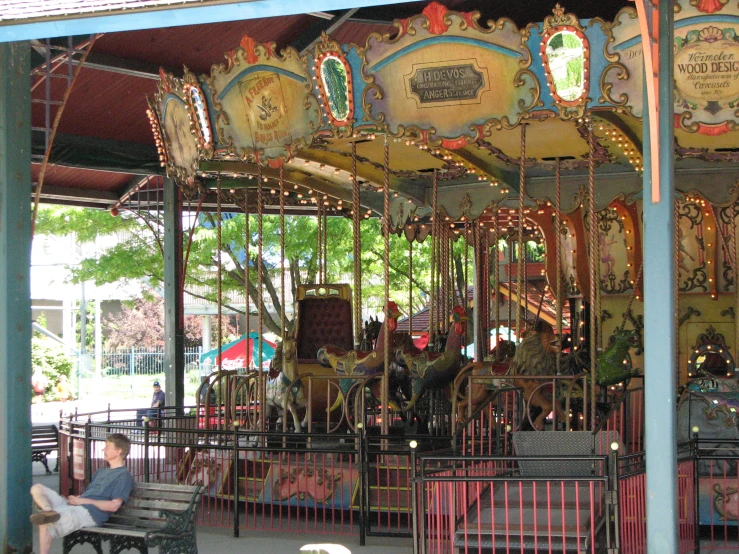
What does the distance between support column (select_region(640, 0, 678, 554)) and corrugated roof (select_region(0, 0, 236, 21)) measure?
2.90 metres

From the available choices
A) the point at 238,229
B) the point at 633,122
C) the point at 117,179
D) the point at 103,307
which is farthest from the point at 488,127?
the point at 103,307

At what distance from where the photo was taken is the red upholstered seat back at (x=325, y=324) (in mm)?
12883

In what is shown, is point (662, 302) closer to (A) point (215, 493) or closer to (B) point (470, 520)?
(B) point (470, 520)

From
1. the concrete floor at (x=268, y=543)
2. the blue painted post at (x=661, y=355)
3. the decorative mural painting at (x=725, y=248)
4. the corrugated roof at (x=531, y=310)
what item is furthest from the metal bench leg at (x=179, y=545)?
the corrugated roof at (x=531, y=310)

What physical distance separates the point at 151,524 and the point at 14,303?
2.04m

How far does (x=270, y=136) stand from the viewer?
10.3 m

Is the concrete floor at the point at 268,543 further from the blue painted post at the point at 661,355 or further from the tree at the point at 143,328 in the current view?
the tree at the point at 143,328

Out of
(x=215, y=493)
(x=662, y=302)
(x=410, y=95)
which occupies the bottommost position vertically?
(x=215, y=493)

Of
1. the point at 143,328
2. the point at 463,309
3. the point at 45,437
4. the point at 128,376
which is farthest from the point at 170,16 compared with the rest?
the point at 143,328

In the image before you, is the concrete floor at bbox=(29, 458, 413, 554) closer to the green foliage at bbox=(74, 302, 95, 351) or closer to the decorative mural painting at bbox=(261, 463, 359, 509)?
the decorative mural painting at bbox=(261, 463, 359, 509)

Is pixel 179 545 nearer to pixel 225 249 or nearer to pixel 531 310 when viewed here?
pixel 225 249

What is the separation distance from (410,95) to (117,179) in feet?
33.6

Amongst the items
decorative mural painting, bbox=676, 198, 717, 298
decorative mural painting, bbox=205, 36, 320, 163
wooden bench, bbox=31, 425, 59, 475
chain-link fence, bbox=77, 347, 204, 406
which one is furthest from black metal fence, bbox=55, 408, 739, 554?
chain-link fence, bbox=77, 347, 204, 406

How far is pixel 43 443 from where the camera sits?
14.5 meters
